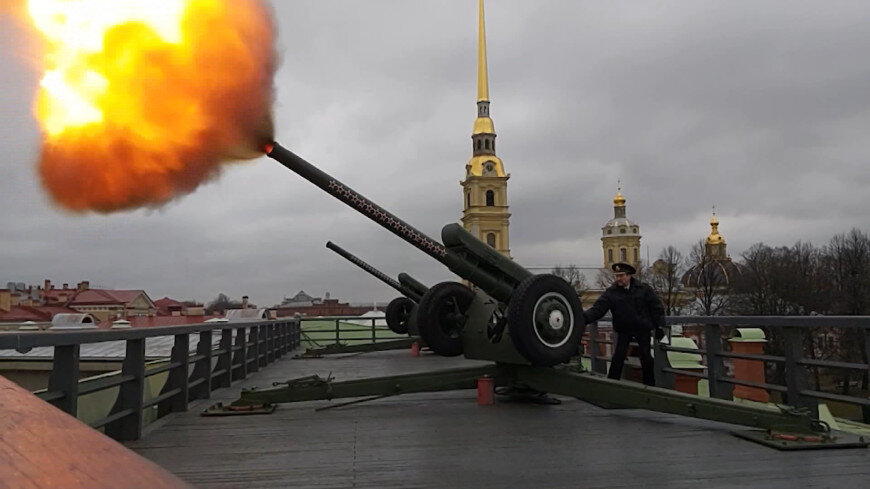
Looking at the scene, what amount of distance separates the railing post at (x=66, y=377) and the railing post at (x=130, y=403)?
41.2 inches

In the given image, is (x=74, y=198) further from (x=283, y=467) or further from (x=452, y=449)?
(x=452, y=449)

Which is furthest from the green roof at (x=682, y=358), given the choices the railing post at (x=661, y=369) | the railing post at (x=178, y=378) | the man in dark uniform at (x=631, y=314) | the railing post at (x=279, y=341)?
the railing post at (x=279, y=341)

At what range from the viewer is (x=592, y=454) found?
4.81 m

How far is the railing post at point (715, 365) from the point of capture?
691 cm

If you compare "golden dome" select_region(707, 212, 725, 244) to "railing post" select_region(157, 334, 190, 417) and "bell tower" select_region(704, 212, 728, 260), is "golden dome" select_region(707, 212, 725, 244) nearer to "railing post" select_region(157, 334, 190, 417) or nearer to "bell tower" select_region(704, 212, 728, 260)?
"bell tower" select_region(704, 212, 728, 260)

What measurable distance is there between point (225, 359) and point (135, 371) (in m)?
4.14

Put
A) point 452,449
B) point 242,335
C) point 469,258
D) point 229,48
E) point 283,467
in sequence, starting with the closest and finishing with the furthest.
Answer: point 283,467
point 452,449
point 229,48
point 469,258
point 242,335

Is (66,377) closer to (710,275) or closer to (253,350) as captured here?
(253,350)

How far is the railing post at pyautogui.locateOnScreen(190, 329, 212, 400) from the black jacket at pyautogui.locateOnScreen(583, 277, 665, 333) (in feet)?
14.5

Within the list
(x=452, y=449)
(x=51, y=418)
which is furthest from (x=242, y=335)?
(x=51, y=418)

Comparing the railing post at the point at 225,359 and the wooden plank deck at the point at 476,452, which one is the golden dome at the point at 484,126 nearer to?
the railing post at the point at 225,359

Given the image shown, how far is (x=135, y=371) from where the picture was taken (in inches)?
216

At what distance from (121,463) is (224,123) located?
6037 mm

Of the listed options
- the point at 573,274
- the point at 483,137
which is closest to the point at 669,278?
the point at 573,274
